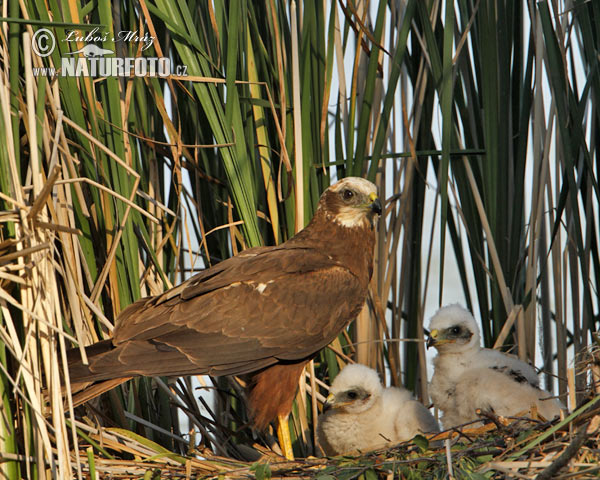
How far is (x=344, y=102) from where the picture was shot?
3.47 meters

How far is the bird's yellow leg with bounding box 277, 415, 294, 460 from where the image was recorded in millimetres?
3076

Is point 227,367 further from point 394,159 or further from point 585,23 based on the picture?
point 585,23

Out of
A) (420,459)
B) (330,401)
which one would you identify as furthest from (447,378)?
(420,459)

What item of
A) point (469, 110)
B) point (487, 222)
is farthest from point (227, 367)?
point (469, 110)

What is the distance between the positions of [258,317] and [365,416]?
615 mm

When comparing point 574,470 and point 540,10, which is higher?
point 540,10

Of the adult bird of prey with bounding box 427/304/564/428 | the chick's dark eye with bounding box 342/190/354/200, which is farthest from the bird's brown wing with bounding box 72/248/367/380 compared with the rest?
the adult bird of prey with bounding box 427/304/564/428

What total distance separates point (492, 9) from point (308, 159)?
39.1 inches

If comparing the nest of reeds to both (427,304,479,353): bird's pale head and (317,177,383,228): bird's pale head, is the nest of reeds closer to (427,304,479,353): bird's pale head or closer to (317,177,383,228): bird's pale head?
(427,304,479,353): bird's pale head

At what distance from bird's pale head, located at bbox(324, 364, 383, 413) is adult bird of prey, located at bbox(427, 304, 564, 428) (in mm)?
310

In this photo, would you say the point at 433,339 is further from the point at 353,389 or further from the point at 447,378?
the point at 353,389

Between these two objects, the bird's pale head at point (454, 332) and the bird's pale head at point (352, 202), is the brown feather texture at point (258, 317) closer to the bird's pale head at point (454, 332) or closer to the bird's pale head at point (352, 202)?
the bird's pale head at point (352, 202)

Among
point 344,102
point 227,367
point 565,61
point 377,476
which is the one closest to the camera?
point 377,476

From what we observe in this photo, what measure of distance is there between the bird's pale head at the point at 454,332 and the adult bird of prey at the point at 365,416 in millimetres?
255
